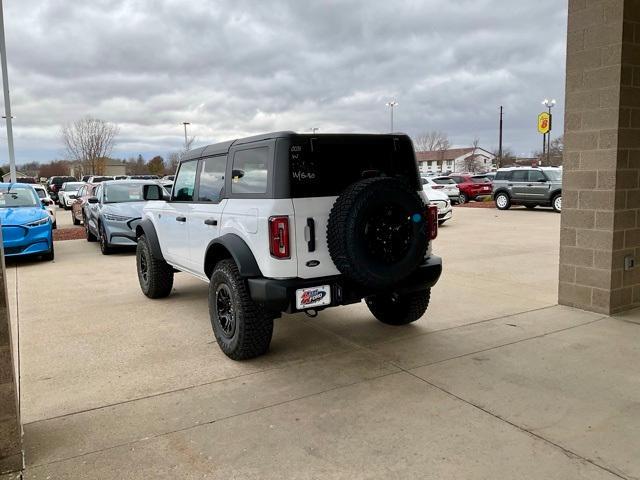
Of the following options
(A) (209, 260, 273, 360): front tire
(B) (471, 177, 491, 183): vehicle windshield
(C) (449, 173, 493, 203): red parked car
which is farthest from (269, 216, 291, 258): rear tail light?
(B) (471, 177, 491, 183): vehicle windshield

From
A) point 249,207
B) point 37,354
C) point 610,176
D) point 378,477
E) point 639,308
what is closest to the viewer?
point 378,477

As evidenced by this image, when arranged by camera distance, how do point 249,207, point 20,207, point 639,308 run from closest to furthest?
point 249,207, point 639,308, point 20,207

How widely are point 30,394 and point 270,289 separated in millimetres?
2031

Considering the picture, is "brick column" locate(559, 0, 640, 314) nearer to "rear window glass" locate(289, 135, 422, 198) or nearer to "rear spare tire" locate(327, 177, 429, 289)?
"rear window glass" locate(289, 135, 422, 198)

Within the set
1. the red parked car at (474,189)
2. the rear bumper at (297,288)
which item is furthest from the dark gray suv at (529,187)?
the rear bumper at (297,288)

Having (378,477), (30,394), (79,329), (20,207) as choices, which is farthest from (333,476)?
(20,207)

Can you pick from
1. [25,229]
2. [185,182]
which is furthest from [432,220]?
[25,229]

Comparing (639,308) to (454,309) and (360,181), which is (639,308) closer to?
(454,309)

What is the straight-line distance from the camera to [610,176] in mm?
5621

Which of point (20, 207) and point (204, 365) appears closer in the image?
point (204, 365)

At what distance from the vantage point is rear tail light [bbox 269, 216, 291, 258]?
159 inches

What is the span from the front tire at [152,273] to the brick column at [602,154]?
5.00 metres

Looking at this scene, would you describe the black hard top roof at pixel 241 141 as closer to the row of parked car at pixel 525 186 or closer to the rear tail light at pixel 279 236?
the rear tail light at pixel 279 236

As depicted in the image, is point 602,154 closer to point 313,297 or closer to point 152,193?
point 313,297
